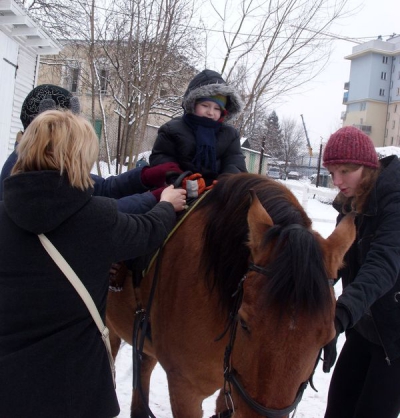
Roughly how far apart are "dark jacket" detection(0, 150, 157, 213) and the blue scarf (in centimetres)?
40

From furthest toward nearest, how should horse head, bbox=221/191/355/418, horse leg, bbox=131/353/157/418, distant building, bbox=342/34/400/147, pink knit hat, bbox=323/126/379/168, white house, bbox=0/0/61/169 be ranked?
distant building, bbox=342/34/400/147 < white house, bbox=0/0/61/169 < horse leg, bbox=131/353/157/418 < pink knit hat, bbox=323/126/379/168 < horse head, bbox=221/191/355/418

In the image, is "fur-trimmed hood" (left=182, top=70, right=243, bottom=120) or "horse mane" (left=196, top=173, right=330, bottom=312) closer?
"horse mane" (left=196, top=173, right=330, bottom=312)

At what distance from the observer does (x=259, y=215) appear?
1644 millimetres

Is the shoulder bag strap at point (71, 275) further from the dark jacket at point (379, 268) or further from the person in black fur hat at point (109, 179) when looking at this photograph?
the dark jacket at point (379, 268)

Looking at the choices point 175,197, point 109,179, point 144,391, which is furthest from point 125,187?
point 144,391

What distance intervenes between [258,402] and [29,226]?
3.29 ft

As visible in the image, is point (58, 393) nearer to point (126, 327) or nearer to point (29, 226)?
point (29, 226)

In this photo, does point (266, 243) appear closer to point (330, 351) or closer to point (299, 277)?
point (299, 277)

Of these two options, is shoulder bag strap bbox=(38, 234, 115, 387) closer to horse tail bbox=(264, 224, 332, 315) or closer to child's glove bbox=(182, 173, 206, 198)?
horse tail bbox=(264, 224, 332, 315)

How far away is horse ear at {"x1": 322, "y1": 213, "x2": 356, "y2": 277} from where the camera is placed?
5.24ft

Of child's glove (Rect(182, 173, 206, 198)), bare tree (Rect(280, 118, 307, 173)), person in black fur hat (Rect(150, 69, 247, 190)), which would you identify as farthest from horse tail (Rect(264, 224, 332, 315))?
bare tree (Rect(280, 118, 307, 173))

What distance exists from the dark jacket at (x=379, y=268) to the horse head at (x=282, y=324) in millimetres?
250

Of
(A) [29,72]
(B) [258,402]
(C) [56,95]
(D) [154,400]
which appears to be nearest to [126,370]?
(D) [154,400]

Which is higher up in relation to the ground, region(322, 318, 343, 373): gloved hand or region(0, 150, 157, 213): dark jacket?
region(0, 150, 157, 213): dark jacket
